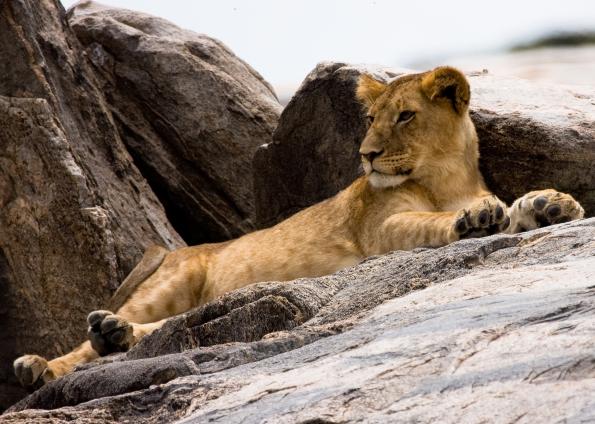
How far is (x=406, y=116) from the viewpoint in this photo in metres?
10.3

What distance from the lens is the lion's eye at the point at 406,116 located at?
404 inches

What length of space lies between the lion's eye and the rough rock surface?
9.50 feet

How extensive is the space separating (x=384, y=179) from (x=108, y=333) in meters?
2.56

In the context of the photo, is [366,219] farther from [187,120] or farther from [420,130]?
[187,120]

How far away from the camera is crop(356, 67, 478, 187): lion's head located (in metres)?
10.1

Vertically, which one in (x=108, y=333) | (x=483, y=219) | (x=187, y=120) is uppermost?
(x=483, y=219)

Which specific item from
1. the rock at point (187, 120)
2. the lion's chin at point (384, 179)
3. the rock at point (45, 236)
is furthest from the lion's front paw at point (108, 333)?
the rock at point (187, 120)

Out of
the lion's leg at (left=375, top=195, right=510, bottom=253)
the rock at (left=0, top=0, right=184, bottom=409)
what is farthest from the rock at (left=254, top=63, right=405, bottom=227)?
the lion's leg at (left=375, top=195, right=510, bottom=253)

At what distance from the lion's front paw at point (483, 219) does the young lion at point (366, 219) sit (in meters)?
0.78

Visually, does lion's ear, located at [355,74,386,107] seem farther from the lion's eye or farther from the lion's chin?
the lion's chin

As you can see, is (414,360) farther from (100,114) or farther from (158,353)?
(100,114)

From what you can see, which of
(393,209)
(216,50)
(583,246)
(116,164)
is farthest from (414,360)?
(216,50)

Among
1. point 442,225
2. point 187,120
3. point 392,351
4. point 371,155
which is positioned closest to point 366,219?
point 371,155

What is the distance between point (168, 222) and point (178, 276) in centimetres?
260
